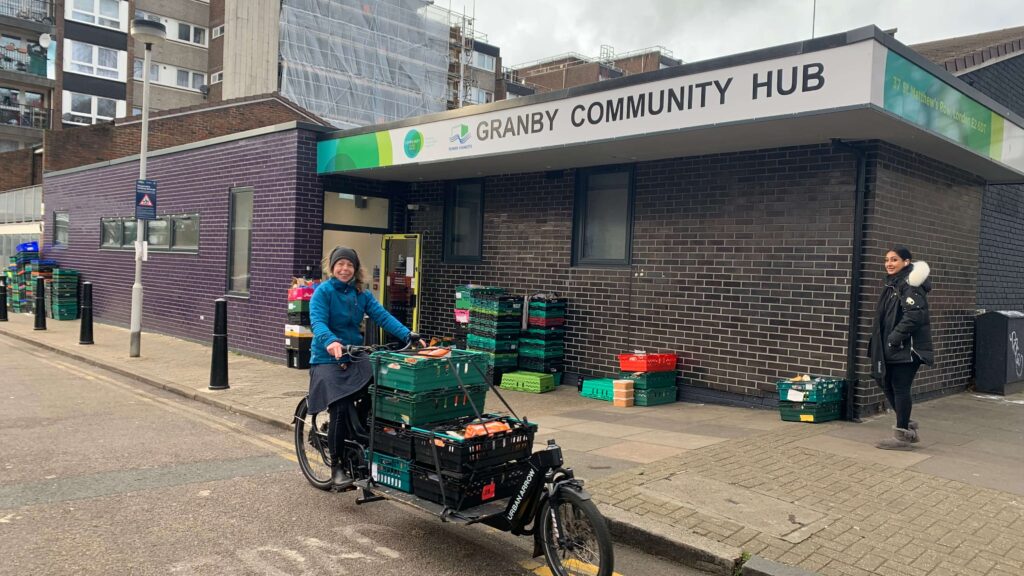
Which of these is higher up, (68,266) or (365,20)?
(365,20)

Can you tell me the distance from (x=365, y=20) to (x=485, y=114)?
41021mm

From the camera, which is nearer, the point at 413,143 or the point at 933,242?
the point at 933,242

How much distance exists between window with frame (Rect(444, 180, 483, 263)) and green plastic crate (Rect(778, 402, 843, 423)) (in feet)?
20.0

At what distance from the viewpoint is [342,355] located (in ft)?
17.0

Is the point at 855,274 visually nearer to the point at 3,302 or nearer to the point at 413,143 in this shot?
the point at 413,143

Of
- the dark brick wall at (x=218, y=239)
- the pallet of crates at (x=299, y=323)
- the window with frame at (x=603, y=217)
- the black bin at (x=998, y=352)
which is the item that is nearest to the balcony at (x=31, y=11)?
the dark brick wall at (x=218, y=239)

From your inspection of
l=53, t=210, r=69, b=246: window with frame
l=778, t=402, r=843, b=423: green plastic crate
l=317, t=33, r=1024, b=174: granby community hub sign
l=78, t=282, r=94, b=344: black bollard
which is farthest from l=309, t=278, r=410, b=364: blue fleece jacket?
l=53, t=210, r=69, b=246: window with frame

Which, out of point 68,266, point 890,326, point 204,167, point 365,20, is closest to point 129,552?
point 890,326

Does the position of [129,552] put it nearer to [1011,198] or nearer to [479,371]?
[479,371]

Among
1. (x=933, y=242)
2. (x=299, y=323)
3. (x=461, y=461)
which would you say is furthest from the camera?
(x=299, y=323)

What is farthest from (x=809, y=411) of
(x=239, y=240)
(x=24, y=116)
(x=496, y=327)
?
(x=24, y=116)

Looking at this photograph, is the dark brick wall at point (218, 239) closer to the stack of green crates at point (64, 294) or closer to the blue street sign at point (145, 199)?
the stack of green crates at point (64, 294)

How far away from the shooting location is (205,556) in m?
4.46

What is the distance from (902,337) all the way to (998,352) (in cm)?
526
